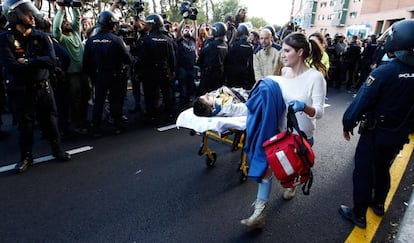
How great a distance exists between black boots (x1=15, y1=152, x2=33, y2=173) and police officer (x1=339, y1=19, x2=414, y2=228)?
3.93 metres

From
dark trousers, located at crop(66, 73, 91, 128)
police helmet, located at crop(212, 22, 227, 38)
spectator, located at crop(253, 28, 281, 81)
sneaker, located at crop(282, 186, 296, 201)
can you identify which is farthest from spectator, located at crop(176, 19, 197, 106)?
sneaker, located at crop(282, 186, 296, 201)

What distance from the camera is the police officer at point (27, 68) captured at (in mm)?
3311

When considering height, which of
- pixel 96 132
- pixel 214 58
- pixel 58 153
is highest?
pixel 214 58

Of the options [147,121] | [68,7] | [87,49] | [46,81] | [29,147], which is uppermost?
[68,7]

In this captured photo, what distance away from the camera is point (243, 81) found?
5.78 metres

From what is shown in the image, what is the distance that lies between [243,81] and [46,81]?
11.8 ft

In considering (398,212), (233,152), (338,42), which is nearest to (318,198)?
(398,212)

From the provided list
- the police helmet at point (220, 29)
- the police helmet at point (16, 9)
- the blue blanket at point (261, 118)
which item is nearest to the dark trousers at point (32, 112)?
the police helmet at point (16, 9)

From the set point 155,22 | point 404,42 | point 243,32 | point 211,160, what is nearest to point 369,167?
point 404,42

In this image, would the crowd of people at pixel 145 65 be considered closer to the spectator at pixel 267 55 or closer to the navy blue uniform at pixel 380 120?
the spectator at pixel 267 55

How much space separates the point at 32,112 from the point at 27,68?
59 cm

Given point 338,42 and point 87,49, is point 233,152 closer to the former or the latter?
point 87,49

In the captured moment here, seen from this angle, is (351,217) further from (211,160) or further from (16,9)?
(16,9)

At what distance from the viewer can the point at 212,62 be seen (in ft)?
19.6
